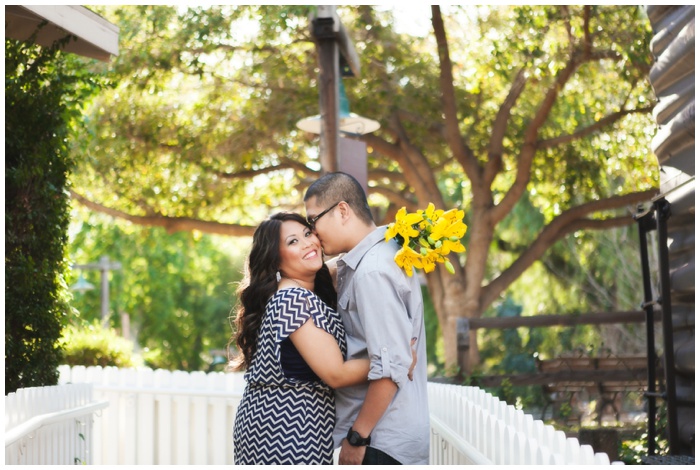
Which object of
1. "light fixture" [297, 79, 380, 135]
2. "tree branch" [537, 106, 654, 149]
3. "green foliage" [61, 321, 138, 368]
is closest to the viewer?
"light fixture" [297, 79, 380, 135]

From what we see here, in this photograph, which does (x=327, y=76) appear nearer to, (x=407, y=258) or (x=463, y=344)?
(x=463, y=344)

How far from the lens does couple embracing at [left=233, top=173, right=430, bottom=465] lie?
3.69 metres

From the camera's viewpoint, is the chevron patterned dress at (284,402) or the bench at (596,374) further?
the bench at (596,374)

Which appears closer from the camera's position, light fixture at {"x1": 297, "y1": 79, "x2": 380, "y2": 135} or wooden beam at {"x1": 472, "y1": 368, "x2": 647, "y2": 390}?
light fixture at {"x1": 297, "y1": 79, "x2": 380, "y2": 135}

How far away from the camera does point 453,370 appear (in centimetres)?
1170

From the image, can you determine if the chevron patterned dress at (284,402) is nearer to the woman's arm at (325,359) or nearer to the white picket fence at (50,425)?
the woman's arm at (325,359)

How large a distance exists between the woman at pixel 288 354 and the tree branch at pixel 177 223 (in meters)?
12.0

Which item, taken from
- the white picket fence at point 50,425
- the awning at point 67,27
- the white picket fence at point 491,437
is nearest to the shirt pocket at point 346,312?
the white picket fence at point 491,437

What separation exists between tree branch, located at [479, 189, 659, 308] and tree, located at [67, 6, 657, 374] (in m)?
0.03

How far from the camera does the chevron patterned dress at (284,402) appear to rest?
3801 mm

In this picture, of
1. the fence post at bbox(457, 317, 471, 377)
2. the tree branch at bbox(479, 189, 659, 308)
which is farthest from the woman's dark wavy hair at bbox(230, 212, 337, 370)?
the tree branch at bbox(479, 189, 659, 308)

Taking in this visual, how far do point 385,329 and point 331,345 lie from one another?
262mm

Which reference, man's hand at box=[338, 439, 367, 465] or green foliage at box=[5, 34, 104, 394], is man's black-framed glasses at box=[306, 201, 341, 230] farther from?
green foliage at box=[5, 34, 104, 394]

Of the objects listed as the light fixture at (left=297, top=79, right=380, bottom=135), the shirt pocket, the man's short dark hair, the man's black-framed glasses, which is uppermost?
the light fixture at (left=297, top=79, right=380, bottom=135)
